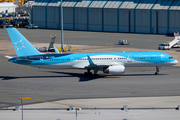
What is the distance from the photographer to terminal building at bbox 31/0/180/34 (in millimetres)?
128250

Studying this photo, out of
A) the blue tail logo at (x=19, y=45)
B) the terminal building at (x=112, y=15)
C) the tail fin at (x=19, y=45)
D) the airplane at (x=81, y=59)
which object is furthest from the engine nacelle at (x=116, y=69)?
the terminal building at (x=112, y=15)

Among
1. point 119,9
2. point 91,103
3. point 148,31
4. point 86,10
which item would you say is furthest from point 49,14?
point 91,103

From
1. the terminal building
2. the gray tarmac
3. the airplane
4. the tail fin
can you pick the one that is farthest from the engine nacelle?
the terminal building

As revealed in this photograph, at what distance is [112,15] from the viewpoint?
5561 inches

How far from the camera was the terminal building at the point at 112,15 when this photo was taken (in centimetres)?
12825

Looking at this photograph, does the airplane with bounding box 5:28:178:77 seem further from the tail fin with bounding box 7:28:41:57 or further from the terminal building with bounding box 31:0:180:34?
the terminal building with bounding box 31:0:180:34

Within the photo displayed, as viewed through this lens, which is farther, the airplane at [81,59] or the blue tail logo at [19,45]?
the blue tail logo at [19,45]

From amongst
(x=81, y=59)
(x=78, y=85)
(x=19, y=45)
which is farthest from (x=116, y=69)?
(x=19, y=45)

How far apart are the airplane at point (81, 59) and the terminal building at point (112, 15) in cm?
7842

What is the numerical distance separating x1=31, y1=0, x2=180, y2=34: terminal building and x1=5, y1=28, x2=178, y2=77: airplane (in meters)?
78.4

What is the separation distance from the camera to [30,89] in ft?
144

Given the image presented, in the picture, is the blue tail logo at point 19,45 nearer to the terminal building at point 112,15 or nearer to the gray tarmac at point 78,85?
the gray tarmac at point 78,85
